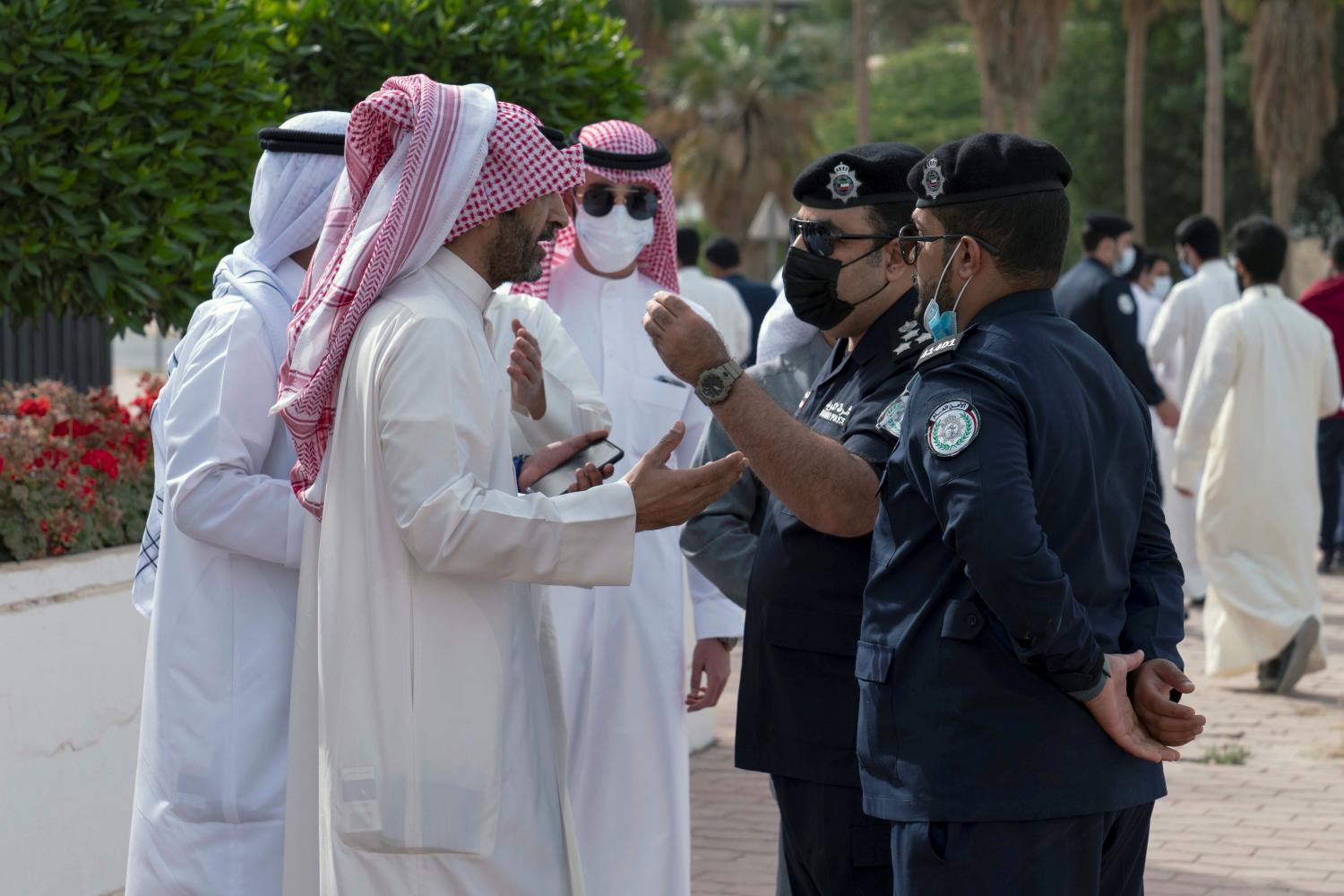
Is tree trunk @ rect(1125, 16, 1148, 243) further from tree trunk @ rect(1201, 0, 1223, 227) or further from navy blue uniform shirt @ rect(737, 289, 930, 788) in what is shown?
→ navy blue uniform shirt @ rect(737, 289, 930, 788)

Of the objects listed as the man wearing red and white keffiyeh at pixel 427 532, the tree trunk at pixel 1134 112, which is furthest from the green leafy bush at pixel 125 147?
the tree trunk at pixel 1134 112

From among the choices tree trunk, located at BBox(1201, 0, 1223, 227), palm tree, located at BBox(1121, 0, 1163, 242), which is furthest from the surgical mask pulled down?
palm tree, located at BBox(1121, 0, 1163, 242)

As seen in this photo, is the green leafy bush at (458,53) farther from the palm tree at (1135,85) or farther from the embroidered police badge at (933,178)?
the palm tree at (1135,85)

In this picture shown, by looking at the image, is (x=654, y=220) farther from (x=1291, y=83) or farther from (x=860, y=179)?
(x=1291, y=83)

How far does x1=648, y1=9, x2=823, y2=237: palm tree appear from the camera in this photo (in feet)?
130

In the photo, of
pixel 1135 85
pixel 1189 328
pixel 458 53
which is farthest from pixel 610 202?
pixel 1135 85

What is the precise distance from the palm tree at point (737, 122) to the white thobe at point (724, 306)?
26671 mm

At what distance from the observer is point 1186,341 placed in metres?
10.8

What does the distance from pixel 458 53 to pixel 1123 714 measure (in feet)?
15.9

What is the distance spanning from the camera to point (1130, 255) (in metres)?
13.2

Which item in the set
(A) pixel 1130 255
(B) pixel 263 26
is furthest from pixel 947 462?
(A) pixel 1130 255

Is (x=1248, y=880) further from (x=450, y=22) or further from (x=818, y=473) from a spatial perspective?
(x=450, y=22)

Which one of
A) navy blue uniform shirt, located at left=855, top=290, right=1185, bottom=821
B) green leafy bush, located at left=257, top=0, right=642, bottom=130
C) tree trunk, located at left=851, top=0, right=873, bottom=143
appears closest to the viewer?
navy blue uniform shirt, located at left=855, top=290, right=1185, bottom=821

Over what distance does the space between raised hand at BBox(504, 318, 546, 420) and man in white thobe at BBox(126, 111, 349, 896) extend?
481mm
